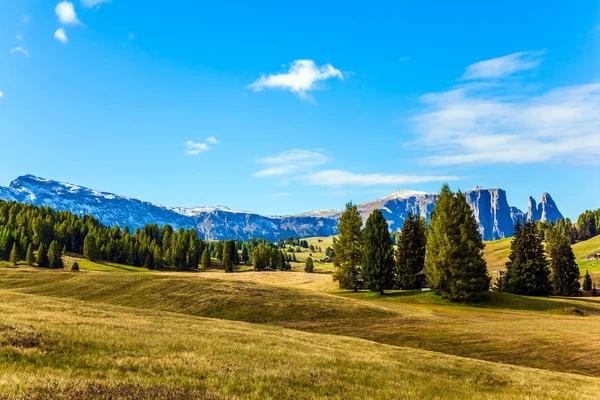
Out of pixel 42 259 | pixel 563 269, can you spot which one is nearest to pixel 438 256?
pixel 563 269

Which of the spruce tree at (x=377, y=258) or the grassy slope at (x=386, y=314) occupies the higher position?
the spruce tree at (x=377, y=258)

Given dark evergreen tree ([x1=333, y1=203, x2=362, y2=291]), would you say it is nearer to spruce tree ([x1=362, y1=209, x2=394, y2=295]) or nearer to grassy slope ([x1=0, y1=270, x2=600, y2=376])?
spruce tree ([x1=362, y1=209, x2=394, y2=295])

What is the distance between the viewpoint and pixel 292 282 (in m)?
120

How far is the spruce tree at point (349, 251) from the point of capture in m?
80.6

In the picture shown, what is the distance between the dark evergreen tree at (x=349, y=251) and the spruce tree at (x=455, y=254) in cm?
1473

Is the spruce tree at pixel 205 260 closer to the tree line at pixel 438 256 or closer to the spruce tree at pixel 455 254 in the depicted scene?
the tree line at pixel 438 256

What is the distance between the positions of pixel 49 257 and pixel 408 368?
478ft

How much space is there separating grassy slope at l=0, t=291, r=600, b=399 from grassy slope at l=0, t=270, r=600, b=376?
33.1ft

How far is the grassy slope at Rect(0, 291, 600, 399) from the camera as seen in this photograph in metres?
10.9

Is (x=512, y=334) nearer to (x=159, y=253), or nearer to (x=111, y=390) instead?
(x=111, y=390)

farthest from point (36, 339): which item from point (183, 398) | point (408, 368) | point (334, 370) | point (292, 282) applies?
point (292, 282)

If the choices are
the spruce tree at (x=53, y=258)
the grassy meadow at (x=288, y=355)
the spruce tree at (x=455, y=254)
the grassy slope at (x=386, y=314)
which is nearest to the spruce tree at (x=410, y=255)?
the grassy slope at (x=386, y=314)

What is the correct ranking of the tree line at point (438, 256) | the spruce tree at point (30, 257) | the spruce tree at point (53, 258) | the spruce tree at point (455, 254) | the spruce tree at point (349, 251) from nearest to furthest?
the spruce tree at point (455, 254)
the tree line at point (438, 256)
the spruce tree at point (349, 251)
the spruce tree at point (53, 258)
the spruce tree at point (30, 257)

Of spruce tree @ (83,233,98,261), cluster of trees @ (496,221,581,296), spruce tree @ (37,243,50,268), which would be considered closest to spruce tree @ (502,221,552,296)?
cluster of trees @ (496,221,581,296)
